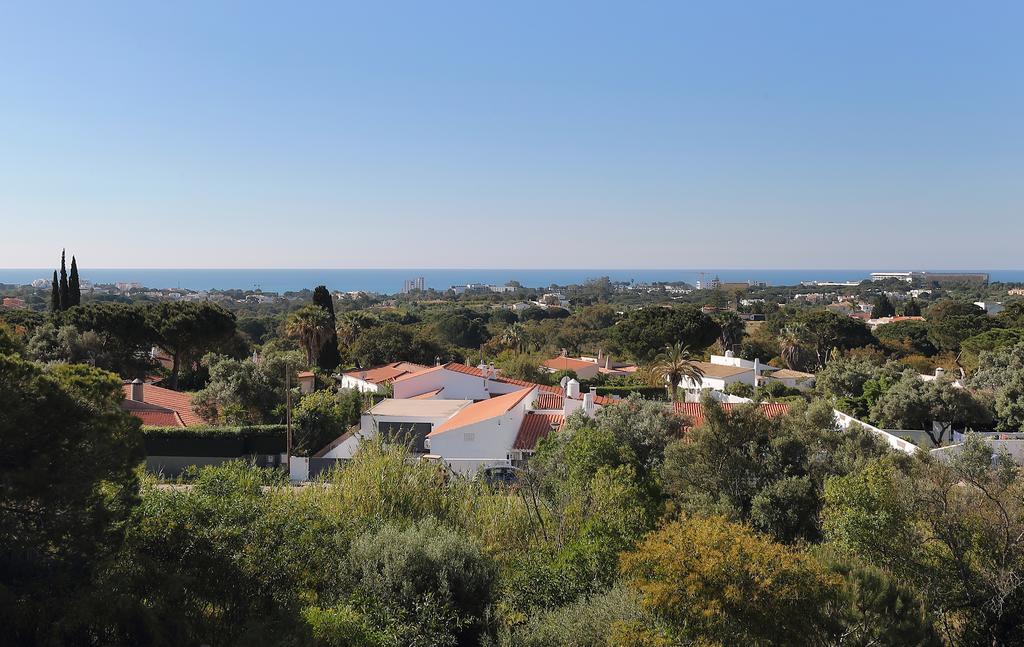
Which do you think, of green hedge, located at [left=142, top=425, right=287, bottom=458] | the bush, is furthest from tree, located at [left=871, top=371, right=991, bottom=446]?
green hedge, located at [left=142, top=425, right=287, bottom=458]

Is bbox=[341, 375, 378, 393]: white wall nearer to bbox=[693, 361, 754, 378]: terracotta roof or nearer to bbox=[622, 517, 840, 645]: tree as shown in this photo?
bbox=[693, 361, 754, 378]: terracotta roof

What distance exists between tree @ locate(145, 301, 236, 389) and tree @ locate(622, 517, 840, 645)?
115 ft

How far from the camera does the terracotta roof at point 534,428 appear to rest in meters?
24.1

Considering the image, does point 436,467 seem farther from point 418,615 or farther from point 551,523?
point 418,615

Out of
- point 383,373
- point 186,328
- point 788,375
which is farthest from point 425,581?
point 788,375

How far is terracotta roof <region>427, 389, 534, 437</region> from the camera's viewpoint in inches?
995

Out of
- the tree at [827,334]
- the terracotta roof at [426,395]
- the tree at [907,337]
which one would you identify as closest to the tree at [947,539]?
the terracotta roof at [426,395]

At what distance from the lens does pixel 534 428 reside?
25281 millimetres

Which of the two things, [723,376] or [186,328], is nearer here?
[186,328]

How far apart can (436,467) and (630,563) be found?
7890 mm

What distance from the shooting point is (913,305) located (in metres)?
98.9

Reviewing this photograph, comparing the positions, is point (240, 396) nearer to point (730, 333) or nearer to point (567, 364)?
point (567, 364)

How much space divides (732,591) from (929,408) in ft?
67.8

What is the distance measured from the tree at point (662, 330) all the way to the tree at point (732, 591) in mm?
43073
